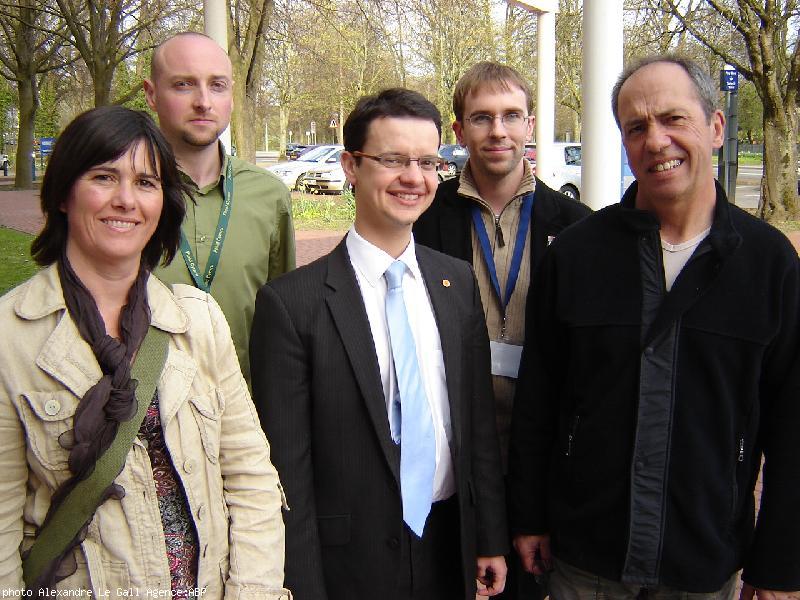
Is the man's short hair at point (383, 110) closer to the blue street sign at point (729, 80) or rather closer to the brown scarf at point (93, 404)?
the brown scarf at point (93, 404)

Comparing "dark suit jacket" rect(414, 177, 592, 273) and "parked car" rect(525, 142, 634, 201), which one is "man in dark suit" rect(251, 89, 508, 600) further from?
"parked car" rect(525, 142, 634, 201)

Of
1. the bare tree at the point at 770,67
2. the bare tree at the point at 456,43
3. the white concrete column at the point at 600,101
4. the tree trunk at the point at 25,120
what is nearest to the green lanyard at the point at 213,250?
the white concrete column at the point at 600,101

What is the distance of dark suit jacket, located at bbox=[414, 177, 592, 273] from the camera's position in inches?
121

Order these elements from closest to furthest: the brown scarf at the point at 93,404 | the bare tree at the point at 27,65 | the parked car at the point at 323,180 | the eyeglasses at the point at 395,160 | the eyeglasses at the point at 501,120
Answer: the brown scarf at the point at 93,404 → the eyeglasses at the point at 395,160 → the eyeglasses at the point at 501,120 → the parked car at the point at 323,180 → the bare tree at the point at 27,65

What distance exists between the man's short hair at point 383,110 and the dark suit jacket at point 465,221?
2.31ft

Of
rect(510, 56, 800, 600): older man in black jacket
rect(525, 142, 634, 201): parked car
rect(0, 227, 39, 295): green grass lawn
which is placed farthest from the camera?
rect(525, 142, 634, 201): parked car

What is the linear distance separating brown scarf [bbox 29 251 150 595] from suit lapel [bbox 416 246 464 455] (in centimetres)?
95

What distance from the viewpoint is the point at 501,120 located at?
3.04 meters

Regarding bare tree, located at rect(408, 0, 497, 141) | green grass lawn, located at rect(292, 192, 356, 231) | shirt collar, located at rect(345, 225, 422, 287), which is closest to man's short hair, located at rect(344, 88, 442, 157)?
shirt collar, located at rect(345, 225, 422, 287)

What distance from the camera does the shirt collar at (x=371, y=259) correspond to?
2.45 meters

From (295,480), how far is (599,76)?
435 cm

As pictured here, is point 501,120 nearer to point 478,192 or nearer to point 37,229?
point 478,192

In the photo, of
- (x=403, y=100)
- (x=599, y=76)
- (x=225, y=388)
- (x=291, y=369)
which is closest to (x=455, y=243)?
(x=403, y=100)

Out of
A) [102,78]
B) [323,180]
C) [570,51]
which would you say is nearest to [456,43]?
[570,51]
